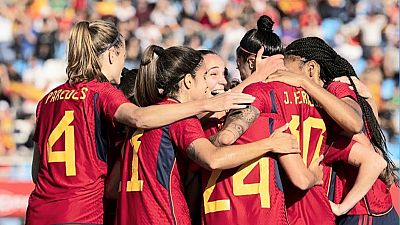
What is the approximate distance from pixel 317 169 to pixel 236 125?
→ 59 centimetres

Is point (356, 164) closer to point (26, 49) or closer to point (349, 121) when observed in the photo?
point (349, 121)

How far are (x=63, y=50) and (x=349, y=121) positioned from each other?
10.1 metres

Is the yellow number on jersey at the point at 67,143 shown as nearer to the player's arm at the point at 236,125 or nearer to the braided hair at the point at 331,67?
the player's arm at the point at 236,125

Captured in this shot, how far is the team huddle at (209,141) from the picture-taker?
13.5 feet

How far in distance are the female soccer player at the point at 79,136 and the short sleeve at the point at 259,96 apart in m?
0.74

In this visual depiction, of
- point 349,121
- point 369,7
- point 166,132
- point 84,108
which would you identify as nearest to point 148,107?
point 166,132

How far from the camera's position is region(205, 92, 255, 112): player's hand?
13.5ft

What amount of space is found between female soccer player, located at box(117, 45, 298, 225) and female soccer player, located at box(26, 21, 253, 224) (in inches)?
9.8

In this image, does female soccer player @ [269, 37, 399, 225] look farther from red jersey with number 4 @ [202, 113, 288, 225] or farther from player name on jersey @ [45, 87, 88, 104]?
player name on jersey @ [45, 87, 88, 104]

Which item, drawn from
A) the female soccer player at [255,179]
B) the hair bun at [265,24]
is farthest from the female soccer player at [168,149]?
the hair bun at [265,24]

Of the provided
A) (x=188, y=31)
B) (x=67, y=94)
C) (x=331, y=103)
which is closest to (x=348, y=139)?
(x=331, y=103)

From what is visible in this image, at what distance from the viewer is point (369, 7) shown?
47.8ft

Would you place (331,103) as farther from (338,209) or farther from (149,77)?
(149,77)

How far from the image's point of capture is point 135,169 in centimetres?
430
